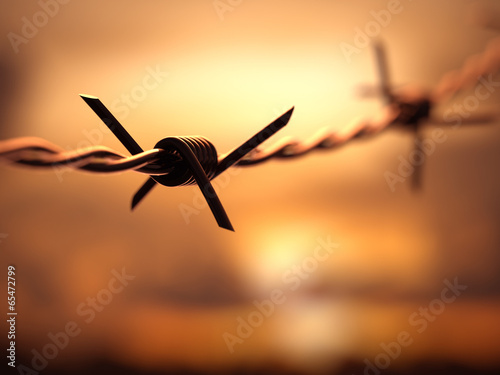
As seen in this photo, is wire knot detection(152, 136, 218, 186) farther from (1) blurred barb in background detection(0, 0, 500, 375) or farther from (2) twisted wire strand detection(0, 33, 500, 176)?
(1) blurred barb in background detection(0, 0, 500, 375)

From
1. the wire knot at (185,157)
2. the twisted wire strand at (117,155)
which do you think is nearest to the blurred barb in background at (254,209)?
the twisted wire strand at (117,155)

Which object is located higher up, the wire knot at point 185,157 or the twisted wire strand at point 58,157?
the twisted wire strand at point 58,157

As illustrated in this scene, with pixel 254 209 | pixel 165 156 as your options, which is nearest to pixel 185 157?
pixel 165 156

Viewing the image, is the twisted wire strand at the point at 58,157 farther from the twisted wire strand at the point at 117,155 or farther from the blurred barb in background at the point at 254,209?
the blurred barb in background at the point at 254,209

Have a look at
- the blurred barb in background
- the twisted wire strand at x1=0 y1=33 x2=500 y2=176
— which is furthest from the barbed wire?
the blurred barb in background

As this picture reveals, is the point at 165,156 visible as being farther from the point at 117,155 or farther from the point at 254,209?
the point at 254,209

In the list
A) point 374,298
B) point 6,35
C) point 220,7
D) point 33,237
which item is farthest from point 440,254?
point 6,35

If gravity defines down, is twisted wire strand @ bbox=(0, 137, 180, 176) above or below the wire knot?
above

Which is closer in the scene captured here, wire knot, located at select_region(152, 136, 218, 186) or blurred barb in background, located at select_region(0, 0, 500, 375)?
wire knot, located at select_region(152, 136, 218, 186)

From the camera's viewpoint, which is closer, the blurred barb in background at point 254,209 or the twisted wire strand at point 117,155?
the twisted wire strand at point 117,155

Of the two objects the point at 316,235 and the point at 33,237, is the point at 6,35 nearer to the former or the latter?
the point at 33,237
